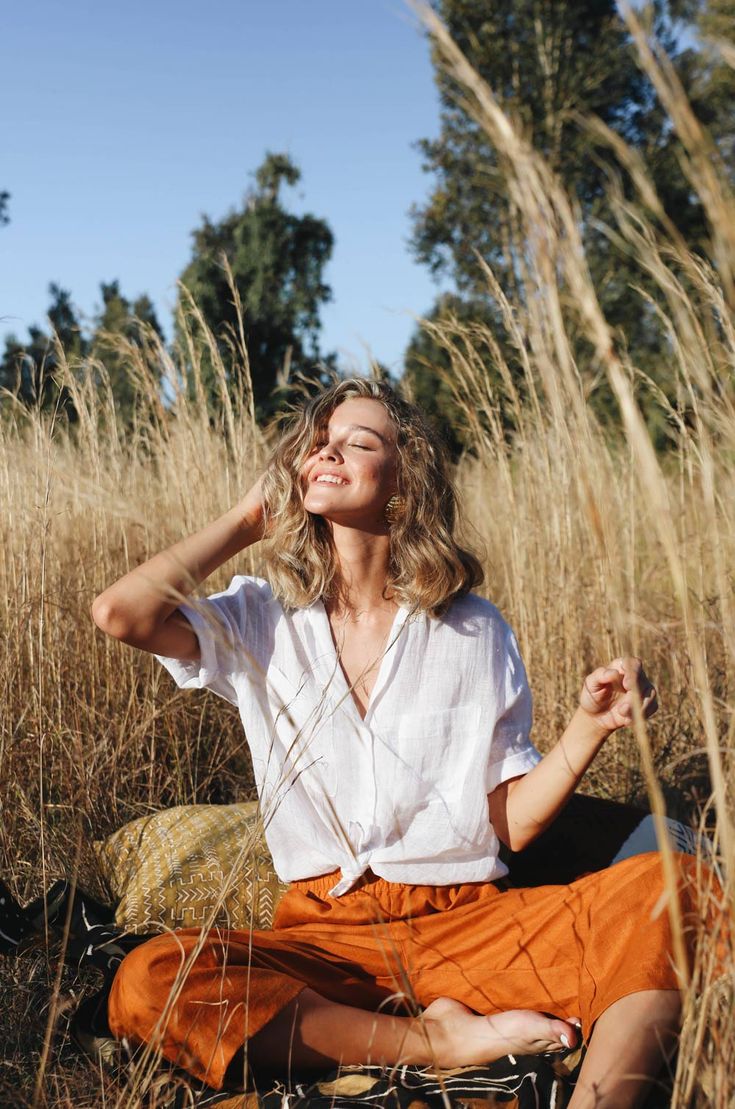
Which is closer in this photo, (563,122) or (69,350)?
(69,350)

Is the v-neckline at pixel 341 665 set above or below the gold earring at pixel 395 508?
below

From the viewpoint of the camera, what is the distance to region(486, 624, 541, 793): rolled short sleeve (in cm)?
181

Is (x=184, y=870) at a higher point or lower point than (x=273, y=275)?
lower

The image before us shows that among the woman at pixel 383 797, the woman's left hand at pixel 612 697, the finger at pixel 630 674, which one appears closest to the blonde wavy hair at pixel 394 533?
the woman at pixel 383 797

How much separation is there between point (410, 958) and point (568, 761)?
46 cm

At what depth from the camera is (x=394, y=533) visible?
197 centimetres

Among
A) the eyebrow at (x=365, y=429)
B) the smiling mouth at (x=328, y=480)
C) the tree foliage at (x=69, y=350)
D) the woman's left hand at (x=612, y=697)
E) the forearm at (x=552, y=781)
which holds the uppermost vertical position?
the tree foliage at (x=69, y=350)

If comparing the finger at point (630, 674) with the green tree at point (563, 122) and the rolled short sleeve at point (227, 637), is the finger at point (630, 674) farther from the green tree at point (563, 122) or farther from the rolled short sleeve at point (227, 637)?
the green tree at point (563, 122)

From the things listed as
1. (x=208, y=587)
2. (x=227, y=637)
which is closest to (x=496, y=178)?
(x=208, y=587)

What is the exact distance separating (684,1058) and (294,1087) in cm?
73

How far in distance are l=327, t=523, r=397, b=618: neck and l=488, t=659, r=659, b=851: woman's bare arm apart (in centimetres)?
45

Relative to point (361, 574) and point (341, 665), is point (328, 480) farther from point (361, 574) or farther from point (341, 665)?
point (341, 665)

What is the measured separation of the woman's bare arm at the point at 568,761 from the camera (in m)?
1.44

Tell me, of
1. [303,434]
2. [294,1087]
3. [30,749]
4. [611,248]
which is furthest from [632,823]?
[611,248]
